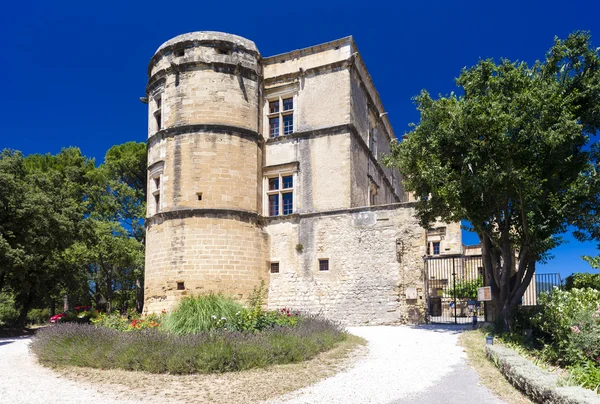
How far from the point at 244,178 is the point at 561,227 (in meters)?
11.5

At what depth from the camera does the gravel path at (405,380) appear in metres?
6.92

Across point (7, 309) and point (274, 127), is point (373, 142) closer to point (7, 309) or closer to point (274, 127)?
point (274, 127)

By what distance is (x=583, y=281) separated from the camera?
13.2 meters

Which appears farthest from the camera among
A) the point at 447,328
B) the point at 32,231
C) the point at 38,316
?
the point at 38,316

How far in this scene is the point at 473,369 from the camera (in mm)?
8820

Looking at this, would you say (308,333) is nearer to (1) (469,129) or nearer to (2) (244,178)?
(1) (469,129)

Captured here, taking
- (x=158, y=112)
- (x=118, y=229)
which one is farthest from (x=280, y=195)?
(x=118, y=229)

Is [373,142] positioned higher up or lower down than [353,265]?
higher up

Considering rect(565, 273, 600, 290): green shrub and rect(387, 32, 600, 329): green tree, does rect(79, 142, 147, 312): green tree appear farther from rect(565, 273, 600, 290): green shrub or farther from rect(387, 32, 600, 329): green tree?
rect(565, 273, 600, 290): green shrub

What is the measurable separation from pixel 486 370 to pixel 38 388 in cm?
763

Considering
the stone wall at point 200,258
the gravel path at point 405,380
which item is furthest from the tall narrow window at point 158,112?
the gravel path at point 405,380

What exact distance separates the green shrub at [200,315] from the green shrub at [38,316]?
22.9 m

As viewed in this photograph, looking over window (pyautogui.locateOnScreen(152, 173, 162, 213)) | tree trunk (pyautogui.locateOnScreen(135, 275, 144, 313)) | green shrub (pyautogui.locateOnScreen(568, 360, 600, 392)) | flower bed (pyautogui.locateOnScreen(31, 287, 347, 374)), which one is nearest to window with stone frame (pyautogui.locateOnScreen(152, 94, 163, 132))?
window (pyautogui.locateOnScreen(152, 173, 162, 213))

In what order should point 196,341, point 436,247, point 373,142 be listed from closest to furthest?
point 196,341
point 373,142
point 436,247
